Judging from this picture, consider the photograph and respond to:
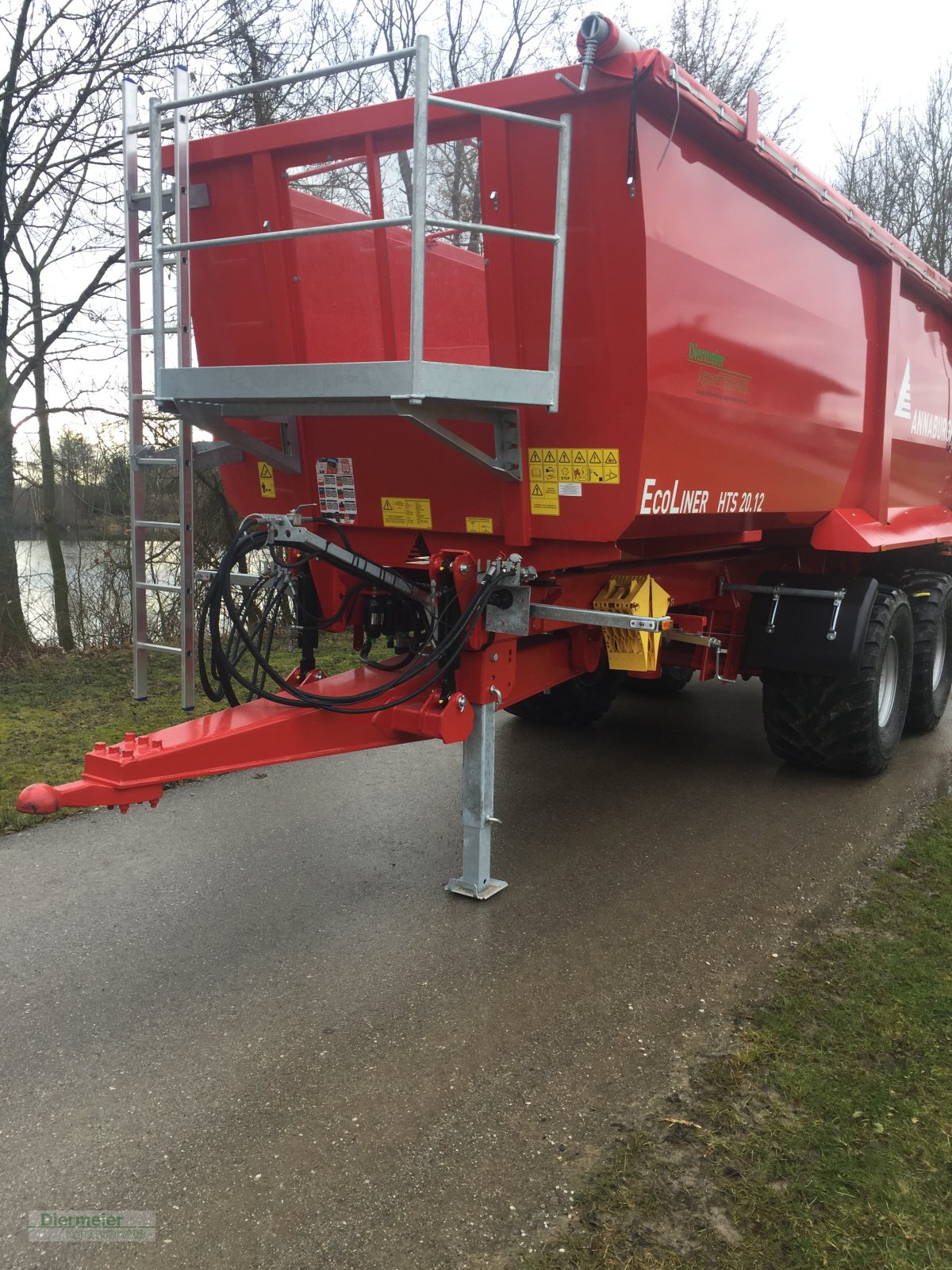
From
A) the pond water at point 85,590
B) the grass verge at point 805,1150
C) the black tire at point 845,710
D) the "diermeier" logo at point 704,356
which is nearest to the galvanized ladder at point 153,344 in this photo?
the "diermeier" logo at point 704,356

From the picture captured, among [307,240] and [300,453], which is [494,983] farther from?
[307,240]

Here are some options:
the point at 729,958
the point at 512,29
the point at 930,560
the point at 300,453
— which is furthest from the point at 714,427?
the point at 512,29

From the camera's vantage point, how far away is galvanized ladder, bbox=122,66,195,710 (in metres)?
3.31

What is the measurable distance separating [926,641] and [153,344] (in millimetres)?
4926

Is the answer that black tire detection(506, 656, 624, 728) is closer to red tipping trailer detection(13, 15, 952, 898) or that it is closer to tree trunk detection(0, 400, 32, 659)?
red tipping trailer detection(13, 15, 952, 898)

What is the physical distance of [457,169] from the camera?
3334 millimetres

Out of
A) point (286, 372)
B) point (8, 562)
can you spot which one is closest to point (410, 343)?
point (286, 372)

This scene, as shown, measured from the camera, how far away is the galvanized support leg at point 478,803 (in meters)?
3.74

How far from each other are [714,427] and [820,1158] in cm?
246

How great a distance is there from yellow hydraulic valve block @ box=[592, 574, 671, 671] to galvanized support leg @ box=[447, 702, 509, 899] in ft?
2.03

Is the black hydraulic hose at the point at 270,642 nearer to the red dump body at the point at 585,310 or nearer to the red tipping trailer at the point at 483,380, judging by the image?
the red tipping trailer at the point at 483,380

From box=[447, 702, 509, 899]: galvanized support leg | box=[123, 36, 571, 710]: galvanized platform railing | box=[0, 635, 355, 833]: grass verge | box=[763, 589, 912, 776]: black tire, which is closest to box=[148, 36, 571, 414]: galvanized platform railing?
box=[123, 36, 571, 710]: galvanized platform railing

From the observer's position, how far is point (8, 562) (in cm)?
817

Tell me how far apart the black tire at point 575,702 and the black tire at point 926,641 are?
75.5 inches
